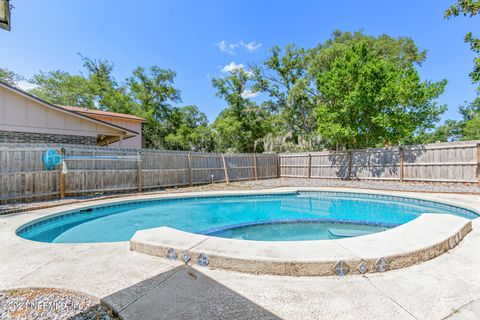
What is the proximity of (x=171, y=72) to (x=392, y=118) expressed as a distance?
21721 mm

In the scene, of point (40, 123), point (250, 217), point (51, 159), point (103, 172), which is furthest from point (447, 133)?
point (40, 123)

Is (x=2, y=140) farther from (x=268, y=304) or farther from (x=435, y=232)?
(x=435, y=232)

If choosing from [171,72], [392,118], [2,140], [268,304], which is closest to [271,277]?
[268,304]

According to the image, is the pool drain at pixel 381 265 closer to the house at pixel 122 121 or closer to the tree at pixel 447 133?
the house at pixel 122 121

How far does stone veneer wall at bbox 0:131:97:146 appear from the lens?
784 centimetres

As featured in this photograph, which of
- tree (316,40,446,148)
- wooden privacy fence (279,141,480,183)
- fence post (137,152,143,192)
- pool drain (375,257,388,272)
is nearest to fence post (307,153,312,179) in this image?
wooden privacy fence (279,141,480,183)

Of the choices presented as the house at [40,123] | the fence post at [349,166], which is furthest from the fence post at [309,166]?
the house at [40,123]

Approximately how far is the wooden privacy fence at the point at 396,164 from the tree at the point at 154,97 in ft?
47.4

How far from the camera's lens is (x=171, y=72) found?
2569cm

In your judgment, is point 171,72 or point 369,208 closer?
point 369,208

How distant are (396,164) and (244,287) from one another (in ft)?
37.6

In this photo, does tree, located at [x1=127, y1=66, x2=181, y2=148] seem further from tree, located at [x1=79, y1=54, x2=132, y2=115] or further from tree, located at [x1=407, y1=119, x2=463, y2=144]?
tree, located at [x1=407, y1=119, x2=463, y2=144]

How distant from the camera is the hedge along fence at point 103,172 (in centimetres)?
643

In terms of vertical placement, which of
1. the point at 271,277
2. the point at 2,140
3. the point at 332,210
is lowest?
the point at 332,210
